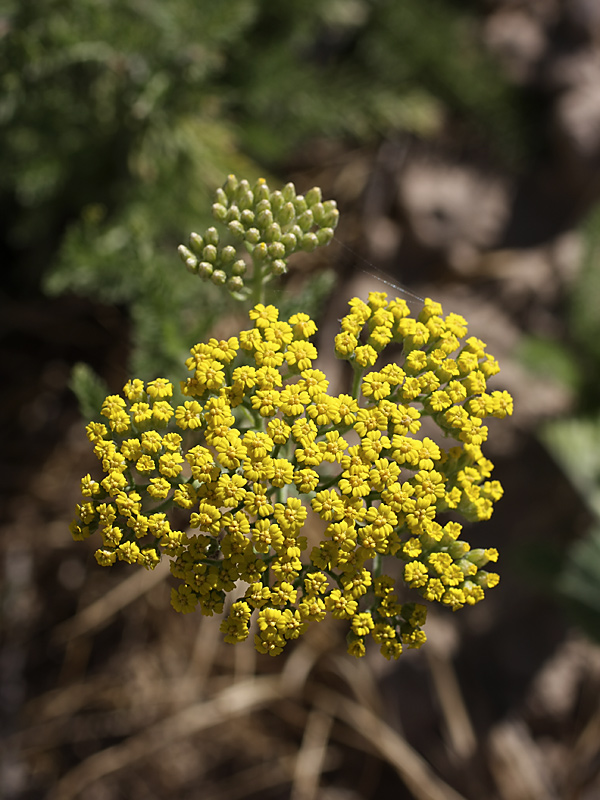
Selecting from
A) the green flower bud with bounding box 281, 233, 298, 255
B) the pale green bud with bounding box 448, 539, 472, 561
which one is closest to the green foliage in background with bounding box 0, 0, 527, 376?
the green flower bud with bounding box 281, 233, 298, 255

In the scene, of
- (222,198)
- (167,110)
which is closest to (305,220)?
(222,198)

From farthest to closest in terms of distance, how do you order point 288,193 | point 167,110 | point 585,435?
point 585,435 < point 167,110 < point 288,193

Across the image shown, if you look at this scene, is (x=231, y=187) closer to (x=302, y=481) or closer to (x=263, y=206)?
(x=263, y=206)

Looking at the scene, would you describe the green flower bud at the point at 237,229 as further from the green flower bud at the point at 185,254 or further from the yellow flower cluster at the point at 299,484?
the yellow flower cluster at the point at 299,484

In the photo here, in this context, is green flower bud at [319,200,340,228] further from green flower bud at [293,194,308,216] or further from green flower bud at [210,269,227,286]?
green flower bud at [210,269,227,286]

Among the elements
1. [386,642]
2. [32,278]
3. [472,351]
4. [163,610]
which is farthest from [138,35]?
[163,610]

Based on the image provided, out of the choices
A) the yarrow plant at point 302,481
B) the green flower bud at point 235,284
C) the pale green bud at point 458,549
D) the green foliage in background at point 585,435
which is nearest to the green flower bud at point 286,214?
the green flower bud at point 235,284
